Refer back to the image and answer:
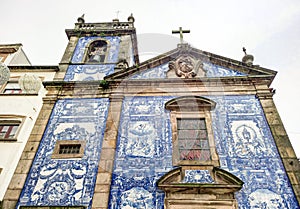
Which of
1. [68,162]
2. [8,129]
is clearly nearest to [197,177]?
[68,162]

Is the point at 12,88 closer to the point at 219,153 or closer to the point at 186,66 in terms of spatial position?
the point at 186,66

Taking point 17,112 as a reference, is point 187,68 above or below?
above

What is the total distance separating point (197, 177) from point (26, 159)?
5132 mm

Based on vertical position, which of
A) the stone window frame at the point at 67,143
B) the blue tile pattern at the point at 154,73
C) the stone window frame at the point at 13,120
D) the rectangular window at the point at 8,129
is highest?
the blue tile pattern at the point at 154,73

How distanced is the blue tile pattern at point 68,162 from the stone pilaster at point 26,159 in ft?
0.43

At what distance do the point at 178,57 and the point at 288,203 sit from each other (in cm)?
654

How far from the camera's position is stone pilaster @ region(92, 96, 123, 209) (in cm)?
684

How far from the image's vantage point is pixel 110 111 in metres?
8.94

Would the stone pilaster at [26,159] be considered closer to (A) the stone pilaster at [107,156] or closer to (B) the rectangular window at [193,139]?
(A) the stone pilaster at [107,156]

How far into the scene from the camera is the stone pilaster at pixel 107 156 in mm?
6836

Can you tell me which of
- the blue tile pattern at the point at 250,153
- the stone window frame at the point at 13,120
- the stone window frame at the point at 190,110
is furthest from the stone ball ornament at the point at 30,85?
the blue tile pattern at the point at 250,153

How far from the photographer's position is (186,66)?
1027cm

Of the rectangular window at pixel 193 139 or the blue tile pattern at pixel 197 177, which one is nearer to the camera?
the blue tile pattern at pixel 197 177

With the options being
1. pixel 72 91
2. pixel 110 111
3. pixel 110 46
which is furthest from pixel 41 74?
pixel 110 111
